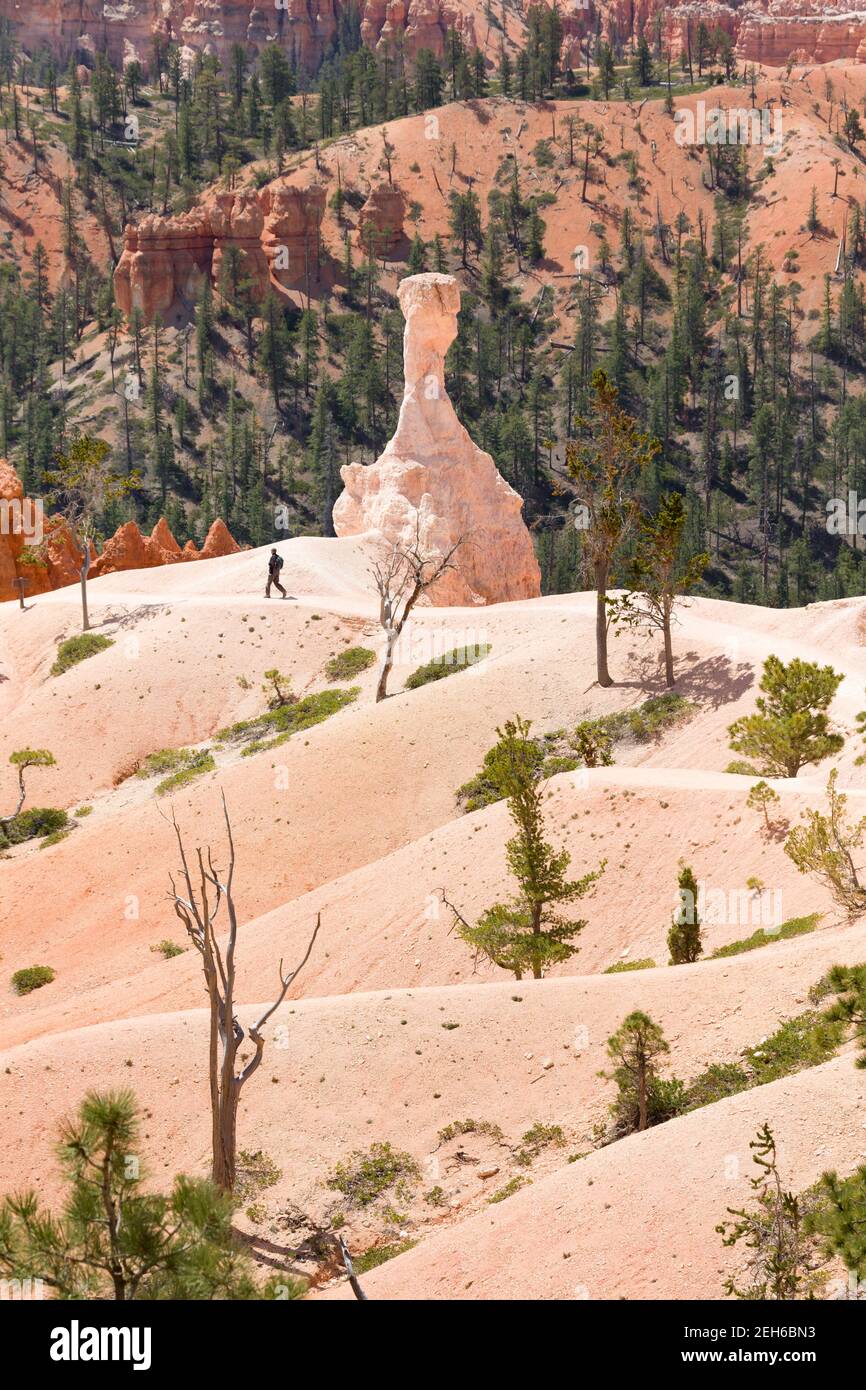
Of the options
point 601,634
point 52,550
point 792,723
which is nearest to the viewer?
point 792,723

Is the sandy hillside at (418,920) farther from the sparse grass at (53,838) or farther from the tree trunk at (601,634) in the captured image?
the sparse grass at (53,838)

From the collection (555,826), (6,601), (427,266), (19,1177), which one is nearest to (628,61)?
(427,266)

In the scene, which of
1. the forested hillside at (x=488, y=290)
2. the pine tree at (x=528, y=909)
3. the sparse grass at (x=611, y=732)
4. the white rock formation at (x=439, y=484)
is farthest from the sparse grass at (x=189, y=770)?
the forested hillside at (x=488, y=290)

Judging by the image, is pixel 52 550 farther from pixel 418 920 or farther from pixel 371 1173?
pixel 371 1173

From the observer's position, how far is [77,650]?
2090 inches

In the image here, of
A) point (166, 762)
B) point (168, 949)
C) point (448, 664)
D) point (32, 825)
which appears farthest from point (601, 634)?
point (32, 825)

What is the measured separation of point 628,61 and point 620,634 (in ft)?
455

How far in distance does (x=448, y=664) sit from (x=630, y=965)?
2017 centimetres

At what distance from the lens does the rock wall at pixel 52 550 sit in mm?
62281

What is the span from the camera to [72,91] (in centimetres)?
15725

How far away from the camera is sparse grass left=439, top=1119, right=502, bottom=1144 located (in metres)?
20.2

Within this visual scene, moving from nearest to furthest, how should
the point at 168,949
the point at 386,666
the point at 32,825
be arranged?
the point at 168,949
the point at 32,825
the point at 386,666

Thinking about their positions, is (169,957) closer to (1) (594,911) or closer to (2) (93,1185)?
(1) (594,911)

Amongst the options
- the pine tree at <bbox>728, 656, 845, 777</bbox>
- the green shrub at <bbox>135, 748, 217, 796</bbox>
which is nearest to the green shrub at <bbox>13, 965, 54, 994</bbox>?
the green shrub at <bbox>135, 748, 217, 796</bbox>
